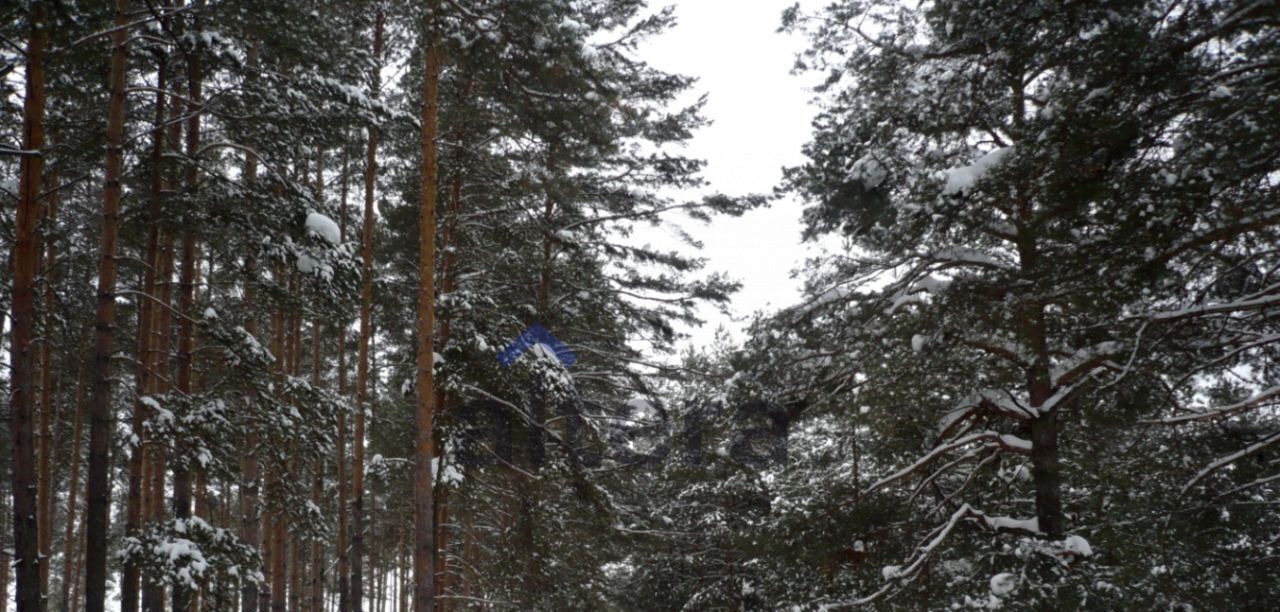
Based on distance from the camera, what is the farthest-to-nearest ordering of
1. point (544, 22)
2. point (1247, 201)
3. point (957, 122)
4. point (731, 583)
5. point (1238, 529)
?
point (731, 583), point (544, 22), point (957, 122), point (1238, 529), point (1247, 201)

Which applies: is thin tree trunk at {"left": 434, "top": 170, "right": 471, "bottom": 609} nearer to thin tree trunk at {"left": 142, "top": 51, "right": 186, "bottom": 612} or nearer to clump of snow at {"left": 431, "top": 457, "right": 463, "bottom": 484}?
clump of snow at {"left": 431, "top": 457, "right": 463, "bottom": 484}

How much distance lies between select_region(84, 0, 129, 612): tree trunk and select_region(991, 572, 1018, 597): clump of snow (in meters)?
8.20

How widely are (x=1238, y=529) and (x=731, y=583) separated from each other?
38.7 feet

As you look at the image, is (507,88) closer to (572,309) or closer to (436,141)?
(436,141)

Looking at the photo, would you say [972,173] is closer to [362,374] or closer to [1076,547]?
[1076,547]

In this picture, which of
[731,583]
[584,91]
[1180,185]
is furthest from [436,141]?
[731,583]

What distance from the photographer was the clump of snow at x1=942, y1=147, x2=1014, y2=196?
6.14 m

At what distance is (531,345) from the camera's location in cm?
1093

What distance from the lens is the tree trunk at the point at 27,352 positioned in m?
6.43

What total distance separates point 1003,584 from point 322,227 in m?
7.62

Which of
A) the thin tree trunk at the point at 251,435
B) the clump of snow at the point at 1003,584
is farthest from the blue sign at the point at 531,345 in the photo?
the clump of snow at the point at 1003,584

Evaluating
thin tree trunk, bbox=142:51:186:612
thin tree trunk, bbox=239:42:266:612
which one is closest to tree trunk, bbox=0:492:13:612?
thin tree trunk, bbox=239:42:266:612

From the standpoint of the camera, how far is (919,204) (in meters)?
6.99

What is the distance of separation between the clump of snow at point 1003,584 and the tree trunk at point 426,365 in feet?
19.6
